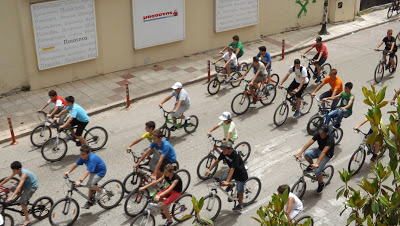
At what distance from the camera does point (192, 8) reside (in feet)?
68.1

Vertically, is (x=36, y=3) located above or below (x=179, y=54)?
above

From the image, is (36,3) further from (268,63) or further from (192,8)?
(268,63)

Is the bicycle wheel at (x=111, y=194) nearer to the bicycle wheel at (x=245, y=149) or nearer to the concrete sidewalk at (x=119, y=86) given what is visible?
the bicycle wheel at (x=245, y=149)

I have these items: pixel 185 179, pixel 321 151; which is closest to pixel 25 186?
pixel 185 179

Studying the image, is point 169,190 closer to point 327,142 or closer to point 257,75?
point 327,142

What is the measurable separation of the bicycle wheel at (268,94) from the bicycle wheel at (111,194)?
21.8 feet

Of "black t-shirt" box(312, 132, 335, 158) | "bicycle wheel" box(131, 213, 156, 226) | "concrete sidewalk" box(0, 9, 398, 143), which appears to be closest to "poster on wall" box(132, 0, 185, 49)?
"concrete sidewalk" box(0, 9, 398, 143)

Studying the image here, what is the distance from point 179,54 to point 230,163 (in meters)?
11.1

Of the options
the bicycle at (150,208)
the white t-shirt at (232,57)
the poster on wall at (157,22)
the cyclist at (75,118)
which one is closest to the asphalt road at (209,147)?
the bicycle at (150,208)

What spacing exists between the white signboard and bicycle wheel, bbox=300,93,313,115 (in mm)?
6582

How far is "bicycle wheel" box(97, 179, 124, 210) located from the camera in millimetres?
11031

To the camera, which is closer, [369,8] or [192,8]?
[192,8]

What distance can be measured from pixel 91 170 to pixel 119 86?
25.9 ft

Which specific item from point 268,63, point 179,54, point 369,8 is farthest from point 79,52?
point 369,8
